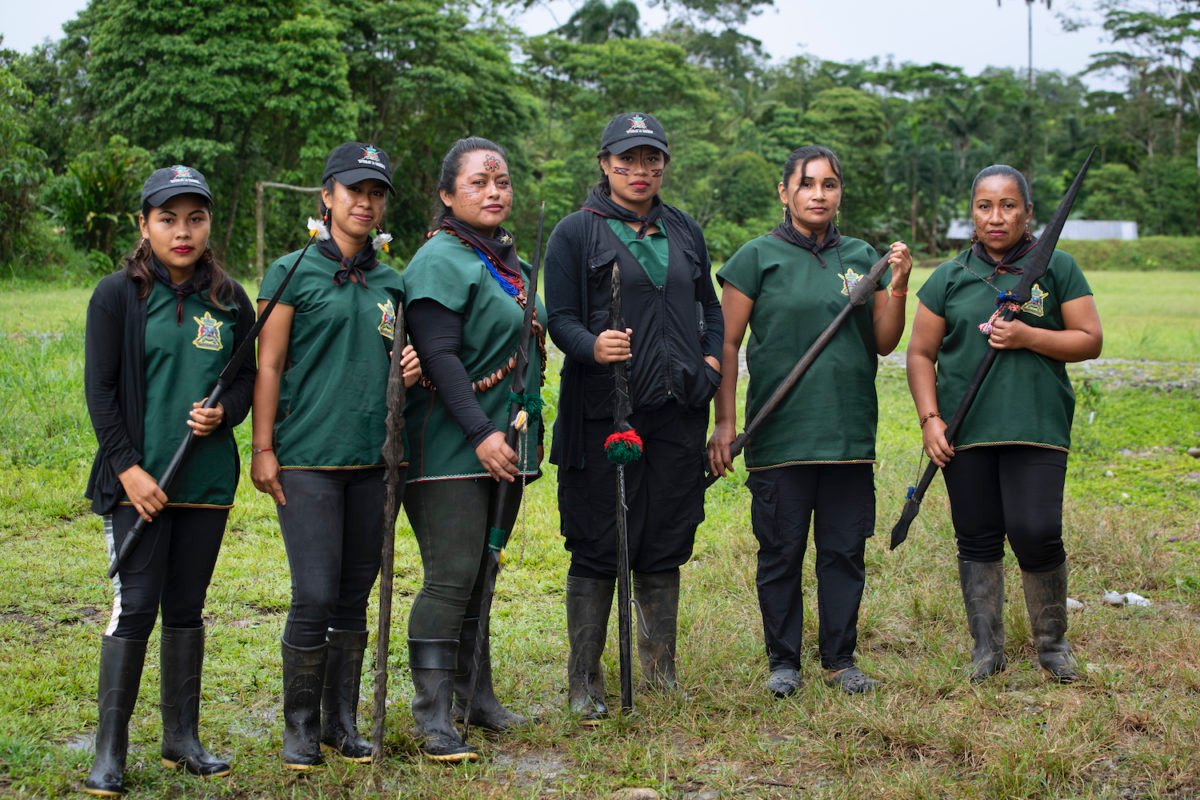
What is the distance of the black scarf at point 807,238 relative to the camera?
4.76 metres

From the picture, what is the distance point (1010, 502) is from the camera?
466 centimetres

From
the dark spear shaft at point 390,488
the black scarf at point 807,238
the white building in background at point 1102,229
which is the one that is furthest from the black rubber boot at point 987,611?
the white building in background at point 1102,229

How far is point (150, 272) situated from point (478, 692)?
1869 millimetres

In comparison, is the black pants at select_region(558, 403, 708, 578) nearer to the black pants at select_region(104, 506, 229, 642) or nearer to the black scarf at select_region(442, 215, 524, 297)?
the black scarf at select_region(442, 215, 524, 297)

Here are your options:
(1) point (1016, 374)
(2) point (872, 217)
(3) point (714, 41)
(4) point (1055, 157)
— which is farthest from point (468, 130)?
(4) point (1055, 157)

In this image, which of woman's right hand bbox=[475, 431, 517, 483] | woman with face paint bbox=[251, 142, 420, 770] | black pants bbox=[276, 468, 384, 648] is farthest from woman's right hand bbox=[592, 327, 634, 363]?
black pants bbox=[276, 468, 384, 648]

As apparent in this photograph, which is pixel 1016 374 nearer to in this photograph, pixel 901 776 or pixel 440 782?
pixel 901 776

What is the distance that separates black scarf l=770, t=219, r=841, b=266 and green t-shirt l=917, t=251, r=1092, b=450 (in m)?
0.43

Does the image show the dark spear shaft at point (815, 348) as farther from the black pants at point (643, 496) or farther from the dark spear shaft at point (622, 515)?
the dark spear shaft at point (622, 515)

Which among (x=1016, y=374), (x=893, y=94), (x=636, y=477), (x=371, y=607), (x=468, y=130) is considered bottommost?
(x=371, y=607)

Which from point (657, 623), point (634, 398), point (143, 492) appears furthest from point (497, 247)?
point (657, 623)

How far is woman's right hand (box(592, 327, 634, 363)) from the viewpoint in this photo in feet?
13.6

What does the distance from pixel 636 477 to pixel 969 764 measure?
4.93ft

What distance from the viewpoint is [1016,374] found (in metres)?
4.62
